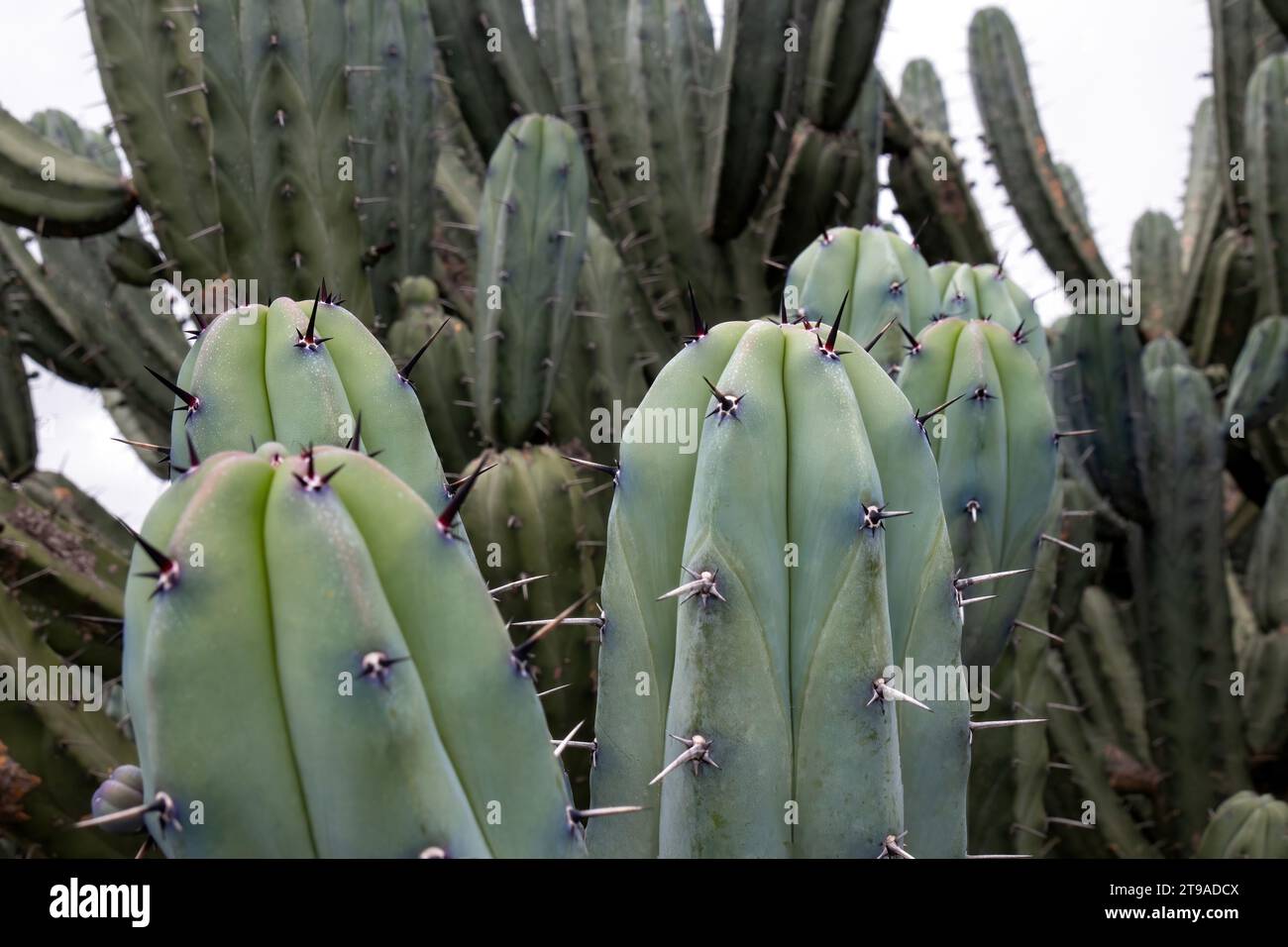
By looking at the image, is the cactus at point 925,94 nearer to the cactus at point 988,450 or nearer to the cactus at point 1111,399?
the cactus at point 1111,399

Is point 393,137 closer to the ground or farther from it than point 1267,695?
farther from it

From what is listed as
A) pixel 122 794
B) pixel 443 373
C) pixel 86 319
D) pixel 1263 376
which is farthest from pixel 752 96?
pixel 122 794

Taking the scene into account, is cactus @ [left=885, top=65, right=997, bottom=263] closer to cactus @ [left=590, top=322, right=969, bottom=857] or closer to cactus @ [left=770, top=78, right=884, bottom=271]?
cactus @ [left=770, top=78, right=884, bottom=271]

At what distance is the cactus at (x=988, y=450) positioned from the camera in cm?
236

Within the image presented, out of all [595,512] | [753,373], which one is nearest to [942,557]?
[753,373]

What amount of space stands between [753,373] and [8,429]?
3.59 meters

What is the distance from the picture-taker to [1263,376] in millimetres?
4633

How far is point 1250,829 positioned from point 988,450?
1.70 meters

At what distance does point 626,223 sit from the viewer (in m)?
4.72

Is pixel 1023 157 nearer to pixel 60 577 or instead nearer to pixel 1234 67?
pixel 1234 67

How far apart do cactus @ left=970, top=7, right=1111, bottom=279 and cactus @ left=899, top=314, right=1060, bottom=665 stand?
3.30 metres

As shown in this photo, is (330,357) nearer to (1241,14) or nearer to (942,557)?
(942,557)
